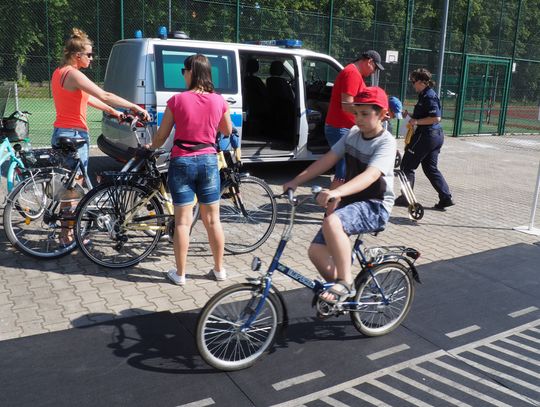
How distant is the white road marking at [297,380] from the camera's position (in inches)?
126

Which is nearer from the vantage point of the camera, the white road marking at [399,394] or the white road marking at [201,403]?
the white road marking at [201,403]

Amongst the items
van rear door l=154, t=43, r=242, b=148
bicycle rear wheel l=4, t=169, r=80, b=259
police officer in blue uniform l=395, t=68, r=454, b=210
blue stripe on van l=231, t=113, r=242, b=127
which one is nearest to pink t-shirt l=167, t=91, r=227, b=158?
bicycle rear wheel l=4, t=169, r=80, b=259

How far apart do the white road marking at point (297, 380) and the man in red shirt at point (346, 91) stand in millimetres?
2628

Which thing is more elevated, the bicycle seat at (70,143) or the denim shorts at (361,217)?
the bicycle seat at (70,143)

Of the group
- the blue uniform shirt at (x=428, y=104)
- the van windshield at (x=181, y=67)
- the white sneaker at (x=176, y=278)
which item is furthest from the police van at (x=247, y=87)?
the white sneaker at (x=176, y=278)

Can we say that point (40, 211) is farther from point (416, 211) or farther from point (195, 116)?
point (416, 211)

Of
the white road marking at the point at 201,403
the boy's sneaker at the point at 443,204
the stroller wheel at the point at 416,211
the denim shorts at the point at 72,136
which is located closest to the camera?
the white road marking at the point at 201,403

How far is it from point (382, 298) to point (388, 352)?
36 centimetres

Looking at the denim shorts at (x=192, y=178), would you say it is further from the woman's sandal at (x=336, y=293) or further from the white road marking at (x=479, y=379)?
the white road marking at (x=479, y=379)

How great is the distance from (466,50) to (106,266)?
569 inches

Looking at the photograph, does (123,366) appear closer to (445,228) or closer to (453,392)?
(453,392)

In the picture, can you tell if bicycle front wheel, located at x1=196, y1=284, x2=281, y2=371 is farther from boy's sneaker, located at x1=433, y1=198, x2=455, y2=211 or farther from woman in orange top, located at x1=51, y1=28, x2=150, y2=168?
boy's sneaker, located at x1=433, y1=198, x2=455, y2=211

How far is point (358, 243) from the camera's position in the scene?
363 cm

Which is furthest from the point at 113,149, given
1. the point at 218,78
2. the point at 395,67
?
the point at 395,67
